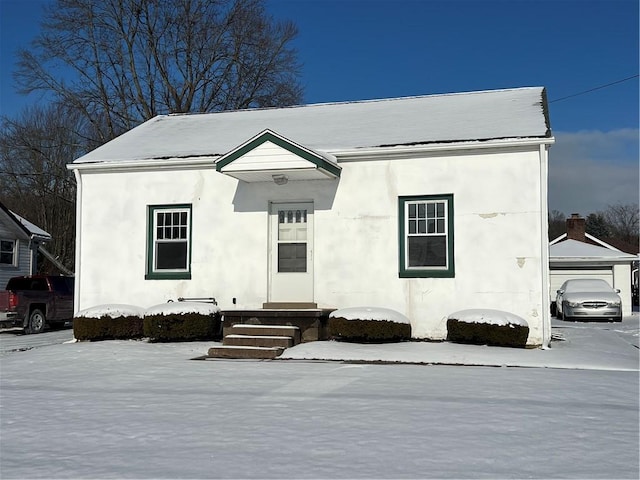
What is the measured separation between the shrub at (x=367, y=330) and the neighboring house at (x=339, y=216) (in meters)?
1.03

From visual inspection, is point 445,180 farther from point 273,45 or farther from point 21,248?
point 273,45

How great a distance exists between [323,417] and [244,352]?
5.16 metres

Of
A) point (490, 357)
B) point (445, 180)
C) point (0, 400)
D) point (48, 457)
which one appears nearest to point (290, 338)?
point (490, 357)

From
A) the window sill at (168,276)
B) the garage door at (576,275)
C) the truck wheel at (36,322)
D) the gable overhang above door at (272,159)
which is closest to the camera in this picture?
the gable overhang above door at (272,159)

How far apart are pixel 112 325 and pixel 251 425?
28.6 ft

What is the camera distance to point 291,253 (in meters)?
14.6

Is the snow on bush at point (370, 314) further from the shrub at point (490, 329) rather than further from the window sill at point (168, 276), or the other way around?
the window sill at point (168, 276)

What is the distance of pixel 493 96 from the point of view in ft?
56.2

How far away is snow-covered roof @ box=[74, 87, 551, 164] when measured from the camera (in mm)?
14023

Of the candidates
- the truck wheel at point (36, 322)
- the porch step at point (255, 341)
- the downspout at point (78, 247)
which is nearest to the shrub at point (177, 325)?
the porch step at point (255, 341)

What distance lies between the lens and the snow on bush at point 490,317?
483 inches

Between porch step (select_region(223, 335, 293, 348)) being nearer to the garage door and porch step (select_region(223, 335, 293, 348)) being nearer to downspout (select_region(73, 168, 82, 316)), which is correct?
downspout (select_region(73, 168, 82, 316))

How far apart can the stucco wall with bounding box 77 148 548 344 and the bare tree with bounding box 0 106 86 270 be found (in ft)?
81.4

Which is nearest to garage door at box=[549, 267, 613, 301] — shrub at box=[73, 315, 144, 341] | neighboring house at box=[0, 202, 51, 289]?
shrub at box=[73, 315, 144, 341]
